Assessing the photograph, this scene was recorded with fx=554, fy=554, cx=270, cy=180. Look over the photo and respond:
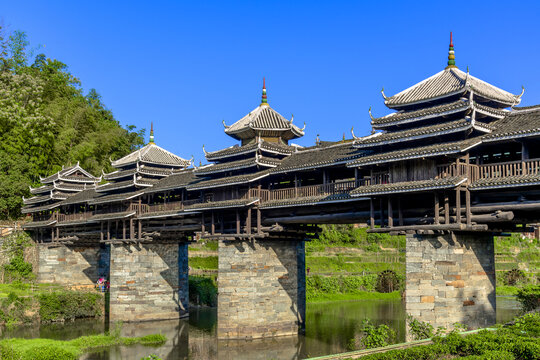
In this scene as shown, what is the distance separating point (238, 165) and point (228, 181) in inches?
39.2

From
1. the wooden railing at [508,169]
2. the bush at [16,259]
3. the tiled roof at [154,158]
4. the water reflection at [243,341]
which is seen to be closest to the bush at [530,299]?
the water reflection at [243,341]

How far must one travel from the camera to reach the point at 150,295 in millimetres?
35000

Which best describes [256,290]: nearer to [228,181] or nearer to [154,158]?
[228,181]

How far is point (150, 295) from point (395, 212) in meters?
19.7

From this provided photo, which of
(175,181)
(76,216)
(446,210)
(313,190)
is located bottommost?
(446,210)

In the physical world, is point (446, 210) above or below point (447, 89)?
below

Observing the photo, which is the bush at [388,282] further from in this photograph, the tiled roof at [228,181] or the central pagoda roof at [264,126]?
the tiled roof at [228,181]

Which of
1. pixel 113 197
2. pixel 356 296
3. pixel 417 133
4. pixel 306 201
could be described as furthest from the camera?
pixel 356 296

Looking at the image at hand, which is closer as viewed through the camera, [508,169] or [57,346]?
[508,169]

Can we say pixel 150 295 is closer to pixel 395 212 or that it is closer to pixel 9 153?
pixel 395 212

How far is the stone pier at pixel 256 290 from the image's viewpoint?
26.9m

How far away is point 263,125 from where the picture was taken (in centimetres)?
2923

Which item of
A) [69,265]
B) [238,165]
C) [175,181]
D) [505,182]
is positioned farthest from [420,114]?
[69,265]

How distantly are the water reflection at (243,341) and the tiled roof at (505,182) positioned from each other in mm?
11142
